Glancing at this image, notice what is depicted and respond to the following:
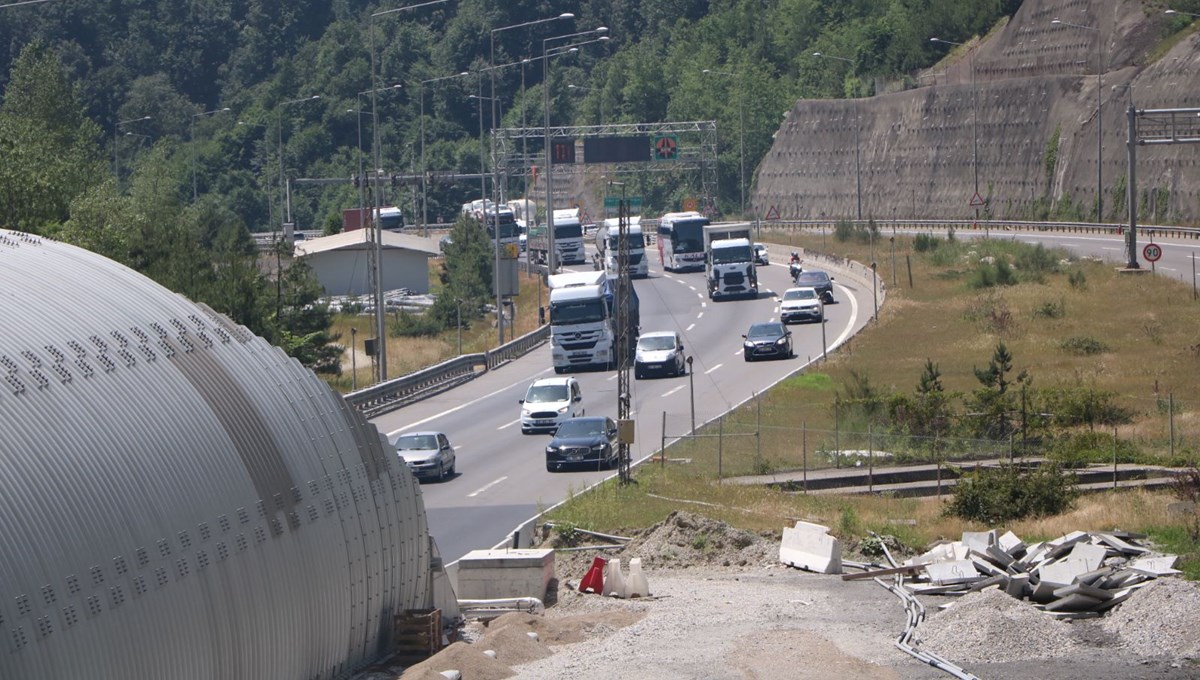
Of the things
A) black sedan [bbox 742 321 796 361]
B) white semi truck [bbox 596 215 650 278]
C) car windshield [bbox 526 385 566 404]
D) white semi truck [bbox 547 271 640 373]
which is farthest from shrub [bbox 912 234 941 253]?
car windshield [bbox 526 385 566 404]

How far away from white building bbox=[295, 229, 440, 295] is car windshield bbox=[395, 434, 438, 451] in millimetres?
60018

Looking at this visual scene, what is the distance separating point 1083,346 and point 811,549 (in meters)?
29.9

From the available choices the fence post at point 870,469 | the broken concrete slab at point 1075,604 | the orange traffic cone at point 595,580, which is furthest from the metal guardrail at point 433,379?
the broken concrete slab at point 1075,604

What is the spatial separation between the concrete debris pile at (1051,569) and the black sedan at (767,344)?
3010 centimetres

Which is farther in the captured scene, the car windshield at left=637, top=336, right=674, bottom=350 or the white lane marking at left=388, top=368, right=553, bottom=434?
the car windshield at left=637, top=336, right=674, bottom=350

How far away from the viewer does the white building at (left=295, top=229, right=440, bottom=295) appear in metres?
101

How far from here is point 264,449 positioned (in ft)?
68.4

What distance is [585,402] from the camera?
52.3 metres

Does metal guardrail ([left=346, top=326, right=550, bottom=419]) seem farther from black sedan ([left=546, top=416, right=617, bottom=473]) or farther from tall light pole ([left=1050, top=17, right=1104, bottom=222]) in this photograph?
tall light pole ([left=1050, top=17, right=1104, bottom=222])

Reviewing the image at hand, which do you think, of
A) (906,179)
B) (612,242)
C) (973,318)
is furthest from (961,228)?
(973,318)

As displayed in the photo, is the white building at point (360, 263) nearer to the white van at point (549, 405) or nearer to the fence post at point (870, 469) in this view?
the white van at point (549, 405)

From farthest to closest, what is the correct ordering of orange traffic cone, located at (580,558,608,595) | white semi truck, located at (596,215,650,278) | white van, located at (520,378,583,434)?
1. white semi truck, located at (596,215,650,278)
2. white van, located at (520,378,583,434)
3. orange traffic cone, located at (580,558,608,595)

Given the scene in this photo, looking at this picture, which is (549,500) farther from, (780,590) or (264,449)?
(264,449)

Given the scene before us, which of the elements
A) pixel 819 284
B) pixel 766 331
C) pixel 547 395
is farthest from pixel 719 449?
pixel 819 284
